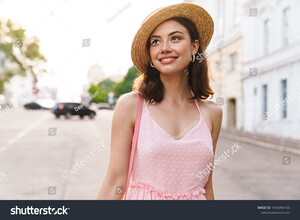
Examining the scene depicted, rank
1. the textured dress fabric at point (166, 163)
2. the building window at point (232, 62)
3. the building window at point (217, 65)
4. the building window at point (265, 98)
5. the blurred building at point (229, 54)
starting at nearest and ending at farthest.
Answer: the textured dress fabric at point (166, 163)
the building window at point (265, 98)
the blurred building at point (229, 54)
the building window at point (232, 62)
the building window at point (217, 65)

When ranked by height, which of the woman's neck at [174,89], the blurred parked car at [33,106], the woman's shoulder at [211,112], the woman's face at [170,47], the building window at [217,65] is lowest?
the blurred parked car at [33,106]

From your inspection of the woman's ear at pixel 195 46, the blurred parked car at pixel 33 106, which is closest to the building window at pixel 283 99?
the woman's ear at pixel 195 46

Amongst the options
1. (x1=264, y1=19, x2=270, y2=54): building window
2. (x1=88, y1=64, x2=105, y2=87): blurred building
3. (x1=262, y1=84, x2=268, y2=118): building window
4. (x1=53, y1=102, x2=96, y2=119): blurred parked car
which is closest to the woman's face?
(x1=262, y1=84, x2=268, y2=118): building window

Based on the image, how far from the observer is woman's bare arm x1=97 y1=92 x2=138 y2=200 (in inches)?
71.2

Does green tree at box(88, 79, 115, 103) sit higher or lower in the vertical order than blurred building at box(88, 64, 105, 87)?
lower

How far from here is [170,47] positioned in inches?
74.0

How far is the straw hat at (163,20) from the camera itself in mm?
1895

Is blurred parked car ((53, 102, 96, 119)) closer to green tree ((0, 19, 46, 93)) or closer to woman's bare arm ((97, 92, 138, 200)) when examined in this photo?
green tree ((0, 19, 46, 93))

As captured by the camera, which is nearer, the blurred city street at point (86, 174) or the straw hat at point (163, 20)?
the straw hat at point (163, 20)

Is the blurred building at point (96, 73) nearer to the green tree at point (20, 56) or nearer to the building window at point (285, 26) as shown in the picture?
the green tree at point (20, 56)

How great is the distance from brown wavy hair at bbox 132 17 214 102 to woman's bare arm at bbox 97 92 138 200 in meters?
0.13

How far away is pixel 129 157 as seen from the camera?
1.83 meters

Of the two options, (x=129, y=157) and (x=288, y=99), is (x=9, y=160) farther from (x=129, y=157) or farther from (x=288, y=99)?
(x=288, y=99)
